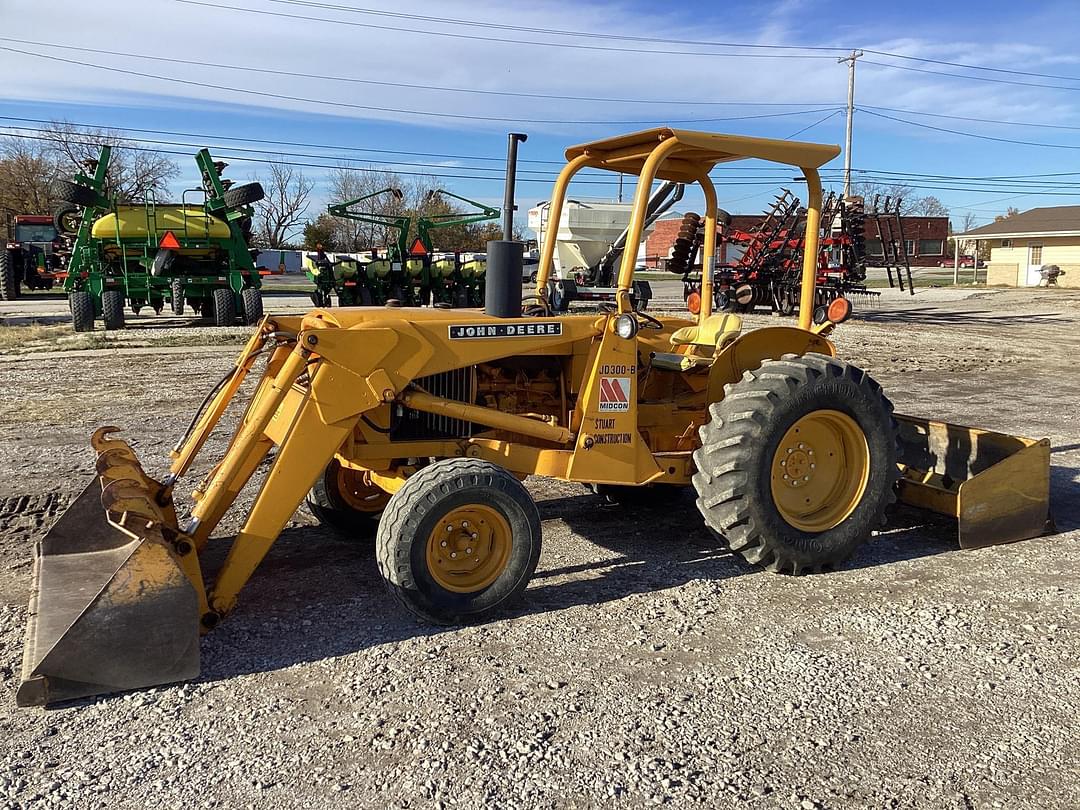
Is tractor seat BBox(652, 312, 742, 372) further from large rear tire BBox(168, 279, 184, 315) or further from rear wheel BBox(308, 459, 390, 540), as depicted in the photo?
large rear tire BBox(168, 279, 184, 315)

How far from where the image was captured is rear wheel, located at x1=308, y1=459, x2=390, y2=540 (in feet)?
17.6

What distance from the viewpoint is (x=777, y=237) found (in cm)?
2239

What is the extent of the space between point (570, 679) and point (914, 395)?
9.01 metres

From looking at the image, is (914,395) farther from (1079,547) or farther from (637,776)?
(637,776)

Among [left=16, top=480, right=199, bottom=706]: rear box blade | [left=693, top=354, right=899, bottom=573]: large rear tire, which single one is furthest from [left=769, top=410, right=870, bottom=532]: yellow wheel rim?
[left=16, top=480, right=199, bottom=706]: rear box blade

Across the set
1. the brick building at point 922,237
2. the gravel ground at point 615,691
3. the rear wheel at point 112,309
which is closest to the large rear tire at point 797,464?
the gravel ground at point 615,691

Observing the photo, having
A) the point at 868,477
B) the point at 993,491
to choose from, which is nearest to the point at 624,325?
the point at 868,477

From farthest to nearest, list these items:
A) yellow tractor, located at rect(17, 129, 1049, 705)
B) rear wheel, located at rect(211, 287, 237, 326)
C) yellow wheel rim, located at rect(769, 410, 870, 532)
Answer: rear wheel, located at rect(211, 287, 237, 326), yellow wheel rim, located at rect(769, 410, 870, 532), yellow tractor, located at rect(17, 129, 1049, 705)

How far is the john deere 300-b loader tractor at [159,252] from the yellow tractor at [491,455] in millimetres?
14591

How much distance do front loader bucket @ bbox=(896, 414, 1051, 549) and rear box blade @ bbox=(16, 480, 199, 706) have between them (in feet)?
13.4

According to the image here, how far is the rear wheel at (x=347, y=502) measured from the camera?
17.6ft

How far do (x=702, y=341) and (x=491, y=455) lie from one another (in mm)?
1831

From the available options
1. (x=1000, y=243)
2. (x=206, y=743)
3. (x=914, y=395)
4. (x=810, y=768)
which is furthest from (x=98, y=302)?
(x=1000, y=243)

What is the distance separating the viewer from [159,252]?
17.9 metres
